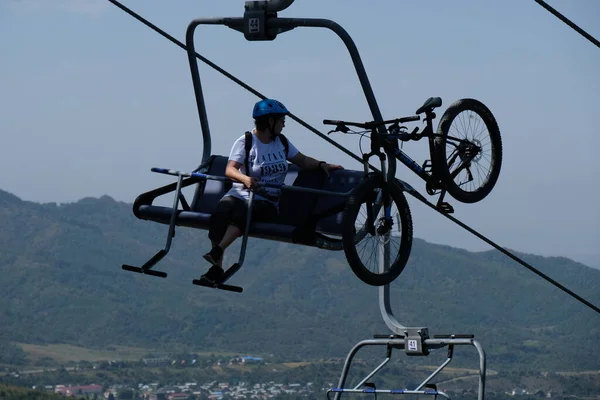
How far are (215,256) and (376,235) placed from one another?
1.52m

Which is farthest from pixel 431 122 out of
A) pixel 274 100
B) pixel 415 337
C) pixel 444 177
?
pixel 415 337

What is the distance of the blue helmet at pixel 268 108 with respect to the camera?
12.6 meters

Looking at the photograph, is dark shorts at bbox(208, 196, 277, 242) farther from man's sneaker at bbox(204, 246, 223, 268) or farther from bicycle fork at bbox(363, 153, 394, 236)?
bicycle fork at bbox(363, 153, 394, 236)

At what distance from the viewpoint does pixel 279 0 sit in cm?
1295

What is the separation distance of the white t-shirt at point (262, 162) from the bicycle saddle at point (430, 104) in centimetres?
135

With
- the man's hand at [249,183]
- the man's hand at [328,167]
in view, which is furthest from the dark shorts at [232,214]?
the man's hand at [328,167]

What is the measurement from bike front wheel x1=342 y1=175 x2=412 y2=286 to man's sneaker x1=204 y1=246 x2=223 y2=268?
1419 mm

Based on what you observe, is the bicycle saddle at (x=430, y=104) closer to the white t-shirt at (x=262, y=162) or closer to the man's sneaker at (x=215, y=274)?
the white t-shirt at (x=262, y=162)

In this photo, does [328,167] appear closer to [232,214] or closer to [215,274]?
[232,214]

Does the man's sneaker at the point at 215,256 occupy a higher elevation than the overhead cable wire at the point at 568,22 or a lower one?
lower

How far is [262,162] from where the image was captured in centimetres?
1273

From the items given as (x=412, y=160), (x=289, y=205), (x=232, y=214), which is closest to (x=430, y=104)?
(x=412, y=160)

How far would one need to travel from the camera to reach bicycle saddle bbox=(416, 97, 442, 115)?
12.5 metres

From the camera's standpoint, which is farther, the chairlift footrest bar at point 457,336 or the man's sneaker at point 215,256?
the chairlift footrest bar at point 457,336
